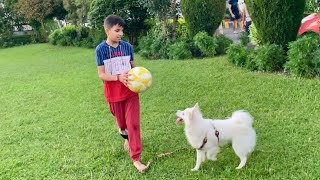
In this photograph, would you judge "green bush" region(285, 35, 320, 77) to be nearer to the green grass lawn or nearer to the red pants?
the green grass lawn

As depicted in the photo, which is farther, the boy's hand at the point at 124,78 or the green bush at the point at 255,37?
the green bush at the point at 255,37

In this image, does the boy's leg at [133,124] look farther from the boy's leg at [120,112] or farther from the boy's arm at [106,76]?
the boy's arm at [106,76]

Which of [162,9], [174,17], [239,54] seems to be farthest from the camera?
[174,17]

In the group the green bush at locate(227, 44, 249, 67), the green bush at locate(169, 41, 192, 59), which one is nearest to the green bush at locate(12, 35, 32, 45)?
the green bush at locate(169, 41, 192, 59)

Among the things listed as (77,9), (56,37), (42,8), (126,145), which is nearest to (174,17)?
(77,9)

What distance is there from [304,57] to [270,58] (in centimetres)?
87

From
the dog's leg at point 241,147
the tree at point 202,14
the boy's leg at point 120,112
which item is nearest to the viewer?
the dog's leg at point 241,147

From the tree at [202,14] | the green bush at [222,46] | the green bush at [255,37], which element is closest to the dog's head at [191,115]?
the green bush at [255,37]

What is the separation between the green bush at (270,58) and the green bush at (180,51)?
9.25ft

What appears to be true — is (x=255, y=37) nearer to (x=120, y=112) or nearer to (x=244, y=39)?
(x=244, y=39)

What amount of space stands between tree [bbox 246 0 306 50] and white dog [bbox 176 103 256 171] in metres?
4.05

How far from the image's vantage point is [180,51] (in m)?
9.53

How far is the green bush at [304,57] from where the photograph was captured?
600 centimetres

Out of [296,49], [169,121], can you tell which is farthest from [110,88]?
[296,49]
